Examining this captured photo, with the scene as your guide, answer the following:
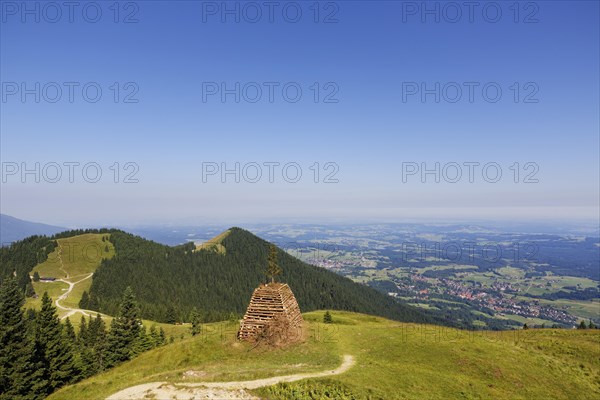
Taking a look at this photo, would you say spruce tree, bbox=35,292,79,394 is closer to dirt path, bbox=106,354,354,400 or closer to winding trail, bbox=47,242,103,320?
dirt path, bbox=106,354,354,400

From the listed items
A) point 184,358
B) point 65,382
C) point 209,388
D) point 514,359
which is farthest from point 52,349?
point 514,359

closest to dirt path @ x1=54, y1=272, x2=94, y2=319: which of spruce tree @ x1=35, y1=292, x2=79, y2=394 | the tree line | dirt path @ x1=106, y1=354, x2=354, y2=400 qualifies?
the tree line

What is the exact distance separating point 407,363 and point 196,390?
78.3ft

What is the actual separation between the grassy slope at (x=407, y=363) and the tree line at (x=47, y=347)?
539 inches

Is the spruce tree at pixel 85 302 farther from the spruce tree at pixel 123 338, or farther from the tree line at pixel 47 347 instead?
the spruce tree at pixel 123 338

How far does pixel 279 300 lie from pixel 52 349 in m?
41.5

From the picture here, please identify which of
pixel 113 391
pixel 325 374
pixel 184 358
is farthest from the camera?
pixel 184 358

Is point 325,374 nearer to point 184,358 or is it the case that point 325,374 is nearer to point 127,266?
point 184,358

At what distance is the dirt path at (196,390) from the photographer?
26.0m

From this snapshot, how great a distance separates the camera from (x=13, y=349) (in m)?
45.5

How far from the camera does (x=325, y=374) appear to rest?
3281 cm

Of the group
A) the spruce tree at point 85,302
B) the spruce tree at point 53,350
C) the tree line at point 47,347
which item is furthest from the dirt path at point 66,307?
the spruce tree at point 53,350

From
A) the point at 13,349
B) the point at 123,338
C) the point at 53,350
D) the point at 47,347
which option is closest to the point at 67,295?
the point at 123,338

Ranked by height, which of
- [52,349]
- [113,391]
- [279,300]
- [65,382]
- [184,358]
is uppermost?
[279,300]
